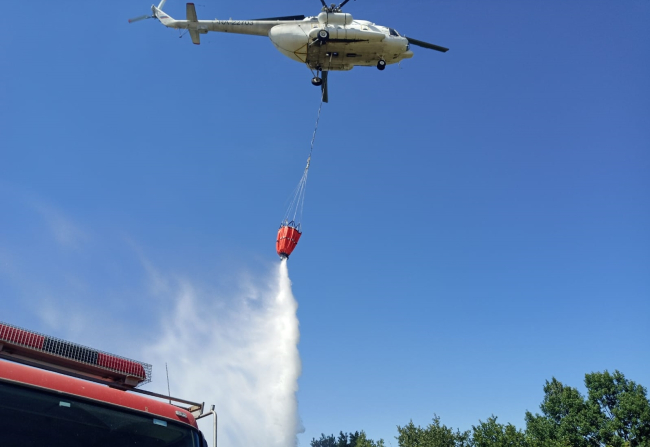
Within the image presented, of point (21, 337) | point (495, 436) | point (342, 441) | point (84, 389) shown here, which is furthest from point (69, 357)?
point (342, 441)

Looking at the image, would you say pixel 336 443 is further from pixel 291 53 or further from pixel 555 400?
pixel 291 53

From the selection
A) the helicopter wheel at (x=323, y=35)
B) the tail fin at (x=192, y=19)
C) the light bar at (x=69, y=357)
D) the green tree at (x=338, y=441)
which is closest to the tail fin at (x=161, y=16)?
the tail fin at (x=192, y=19)

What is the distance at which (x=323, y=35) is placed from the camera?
2514 cm

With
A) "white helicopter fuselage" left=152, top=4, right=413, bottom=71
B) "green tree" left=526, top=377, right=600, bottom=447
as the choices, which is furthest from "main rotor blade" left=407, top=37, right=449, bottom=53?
"green tree" left=526, top=377, right=600, bottom=447

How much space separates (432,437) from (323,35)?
46.1 m

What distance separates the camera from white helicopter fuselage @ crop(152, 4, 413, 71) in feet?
84.3

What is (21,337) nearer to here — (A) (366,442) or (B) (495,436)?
(B) (495,436)

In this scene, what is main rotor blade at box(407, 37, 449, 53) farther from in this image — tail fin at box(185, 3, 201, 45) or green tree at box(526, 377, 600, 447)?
green tree at box(526, 377, 600, 447)

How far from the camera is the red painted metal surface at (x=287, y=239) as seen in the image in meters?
31.2

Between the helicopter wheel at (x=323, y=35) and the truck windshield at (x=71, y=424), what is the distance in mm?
22984

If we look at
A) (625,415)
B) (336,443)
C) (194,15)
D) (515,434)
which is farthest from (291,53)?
(336,443)

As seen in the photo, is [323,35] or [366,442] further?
[366,442]

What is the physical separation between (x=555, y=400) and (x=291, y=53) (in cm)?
4811

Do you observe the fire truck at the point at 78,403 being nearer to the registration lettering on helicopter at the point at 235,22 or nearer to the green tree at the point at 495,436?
the registration lettering on helicopter at the point at 235,22
